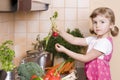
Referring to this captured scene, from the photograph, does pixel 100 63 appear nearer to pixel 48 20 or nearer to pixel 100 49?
pixel 100 49

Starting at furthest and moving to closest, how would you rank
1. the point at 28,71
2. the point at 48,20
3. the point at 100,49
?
Result: the point at 48,20
the point at 100,49
the point at 28,71

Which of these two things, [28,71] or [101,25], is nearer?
[28,71]

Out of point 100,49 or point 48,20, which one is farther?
point 48,20

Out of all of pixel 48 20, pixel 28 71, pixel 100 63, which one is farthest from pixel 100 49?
pixel 48 20

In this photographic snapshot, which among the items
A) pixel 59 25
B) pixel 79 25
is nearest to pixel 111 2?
pixel 79 25

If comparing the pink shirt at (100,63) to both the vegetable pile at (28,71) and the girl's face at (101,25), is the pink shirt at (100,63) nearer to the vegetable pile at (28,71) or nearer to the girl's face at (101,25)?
the girl's face at (101,25)

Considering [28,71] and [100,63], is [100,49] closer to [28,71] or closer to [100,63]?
[100,63]

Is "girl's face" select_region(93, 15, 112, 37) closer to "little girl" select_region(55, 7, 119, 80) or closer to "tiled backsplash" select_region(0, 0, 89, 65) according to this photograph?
"little girl" select_region(55, 7, 119, 80)

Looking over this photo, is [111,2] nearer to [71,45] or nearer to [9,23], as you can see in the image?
[71,45]

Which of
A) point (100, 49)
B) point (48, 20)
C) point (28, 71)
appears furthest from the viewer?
point (48, 20)

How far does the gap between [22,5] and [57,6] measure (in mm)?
1002

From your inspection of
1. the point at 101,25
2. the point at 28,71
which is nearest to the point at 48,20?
the point at 101,25

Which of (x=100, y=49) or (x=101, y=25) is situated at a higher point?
(x=101, y=25)

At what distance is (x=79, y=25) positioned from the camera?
188cm
